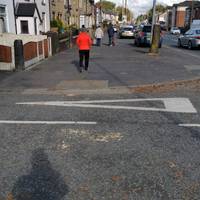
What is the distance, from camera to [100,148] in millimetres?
4855

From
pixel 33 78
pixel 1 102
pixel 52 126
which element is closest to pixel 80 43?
pixel 33 78

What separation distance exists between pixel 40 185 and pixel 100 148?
4.47ft

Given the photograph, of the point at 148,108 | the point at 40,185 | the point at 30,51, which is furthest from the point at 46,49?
the point at 40,185

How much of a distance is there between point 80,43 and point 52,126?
706cm

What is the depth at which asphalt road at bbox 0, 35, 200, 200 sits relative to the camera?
368cm

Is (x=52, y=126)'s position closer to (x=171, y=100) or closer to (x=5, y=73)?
(x=171, y=100)

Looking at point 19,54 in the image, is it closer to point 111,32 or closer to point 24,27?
point 24,27

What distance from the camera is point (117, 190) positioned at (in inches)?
143

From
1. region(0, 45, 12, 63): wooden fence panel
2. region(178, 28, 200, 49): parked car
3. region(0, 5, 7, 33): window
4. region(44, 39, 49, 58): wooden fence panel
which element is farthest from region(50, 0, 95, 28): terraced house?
region(0, 45, 12, 63): wooden fence panel

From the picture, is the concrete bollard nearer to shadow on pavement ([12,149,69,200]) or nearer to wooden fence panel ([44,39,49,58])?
wooden fence panel ([44,39,49,58])

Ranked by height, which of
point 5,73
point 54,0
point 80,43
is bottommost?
point 5,73

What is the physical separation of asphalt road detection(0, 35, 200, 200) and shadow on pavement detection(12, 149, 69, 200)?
0.04ft

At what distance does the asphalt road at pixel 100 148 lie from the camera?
3676 mm

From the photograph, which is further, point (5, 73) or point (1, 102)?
point (5, 73)
